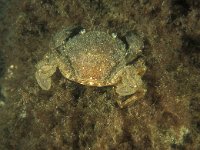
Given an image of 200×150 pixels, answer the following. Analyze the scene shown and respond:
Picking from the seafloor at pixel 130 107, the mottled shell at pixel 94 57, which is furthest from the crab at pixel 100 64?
the seafloor at pixel 130 107

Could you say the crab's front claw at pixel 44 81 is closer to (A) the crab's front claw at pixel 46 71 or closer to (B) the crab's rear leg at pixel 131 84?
(A) the crab's front claw at pixel 46 71

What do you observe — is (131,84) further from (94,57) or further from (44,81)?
(44,81)

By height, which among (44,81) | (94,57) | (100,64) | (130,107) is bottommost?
(130,107)

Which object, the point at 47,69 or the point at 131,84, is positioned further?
the point at 47,69

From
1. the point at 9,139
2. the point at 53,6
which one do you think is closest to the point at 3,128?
the point at 9,139

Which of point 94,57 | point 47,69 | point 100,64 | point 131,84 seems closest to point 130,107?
point 131,84

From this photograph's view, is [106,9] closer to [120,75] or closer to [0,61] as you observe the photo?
[120,75]

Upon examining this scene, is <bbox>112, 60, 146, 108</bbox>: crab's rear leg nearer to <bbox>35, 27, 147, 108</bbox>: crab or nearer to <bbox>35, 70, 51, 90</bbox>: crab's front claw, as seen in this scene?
<bbox>35, 27, 147, 108</bbox>: crab

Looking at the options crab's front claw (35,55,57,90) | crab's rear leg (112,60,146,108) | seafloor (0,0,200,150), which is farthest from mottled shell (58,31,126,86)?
seafloor (0,0,200,150)
